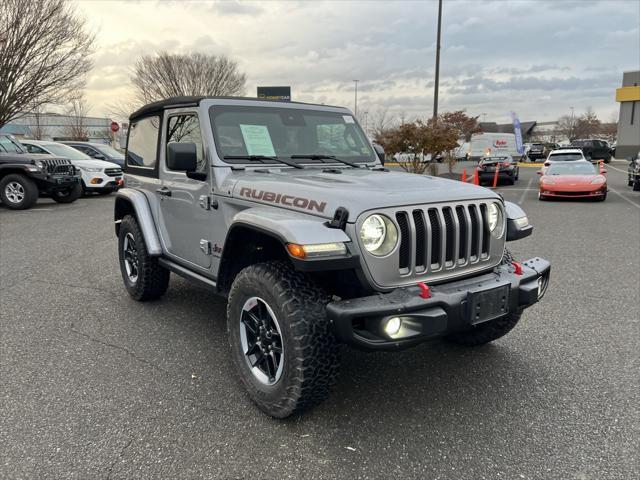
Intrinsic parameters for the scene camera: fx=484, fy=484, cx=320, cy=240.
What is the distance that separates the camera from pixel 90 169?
14.6 meters

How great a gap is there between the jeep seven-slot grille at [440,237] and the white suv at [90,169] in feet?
45.4

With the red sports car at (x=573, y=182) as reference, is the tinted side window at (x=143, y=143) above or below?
above

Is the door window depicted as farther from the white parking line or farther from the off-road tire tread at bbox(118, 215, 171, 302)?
the white parking line

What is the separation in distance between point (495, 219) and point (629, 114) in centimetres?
4448

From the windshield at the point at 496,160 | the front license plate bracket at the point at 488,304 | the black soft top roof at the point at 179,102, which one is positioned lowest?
the front license plate bracket at the point at 488,304

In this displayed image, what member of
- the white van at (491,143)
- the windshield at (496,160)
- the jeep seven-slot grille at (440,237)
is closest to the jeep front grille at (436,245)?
the jeep seven-slot grille at (440,237)

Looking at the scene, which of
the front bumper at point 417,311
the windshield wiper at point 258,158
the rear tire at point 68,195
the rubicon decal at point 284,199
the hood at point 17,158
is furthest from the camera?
the rear tire at point 68,195

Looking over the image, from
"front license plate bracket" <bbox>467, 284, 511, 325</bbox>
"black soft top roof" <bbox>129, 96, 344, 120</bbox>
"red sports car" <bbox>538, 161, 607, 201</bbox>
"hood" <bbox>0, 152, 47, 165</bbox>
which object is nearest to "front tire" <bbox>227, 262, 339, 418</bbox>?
"front license plate bracket" <bbox>467, 284, 511, 325</bbox>

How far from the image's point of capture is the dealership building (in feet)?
127

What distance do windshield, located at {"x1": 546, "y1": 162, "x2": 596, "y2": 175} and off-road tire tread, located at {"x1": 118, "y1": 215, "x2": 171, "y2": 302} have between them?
12.9m

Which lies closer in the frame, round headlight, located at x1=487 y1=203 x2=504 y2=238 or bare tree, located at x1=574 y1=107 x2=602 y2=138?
round headlight, located at x1=487 y1=203 x2=504 y2=238

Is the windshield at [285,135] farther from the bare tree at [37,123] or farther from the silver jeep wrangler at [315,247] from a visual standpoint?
the bare tree at [37,123]

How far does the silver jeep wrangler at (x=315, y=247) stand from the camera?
2.46m

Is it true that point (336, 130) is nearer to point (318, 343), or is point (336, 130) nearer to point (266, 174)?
point (266, 174)
